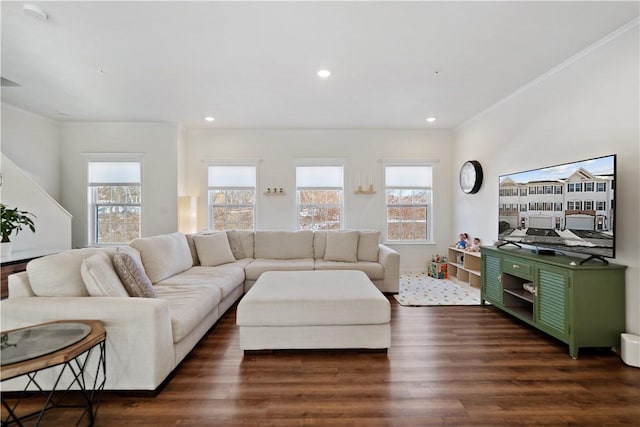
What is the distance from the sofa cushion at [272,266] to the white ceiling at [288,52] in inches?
90.7

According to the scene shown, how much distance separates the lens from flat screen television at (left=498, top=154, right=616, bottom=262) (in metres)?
2.48

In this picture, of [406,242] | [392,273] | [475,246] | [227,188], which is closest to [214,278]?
[392,273]

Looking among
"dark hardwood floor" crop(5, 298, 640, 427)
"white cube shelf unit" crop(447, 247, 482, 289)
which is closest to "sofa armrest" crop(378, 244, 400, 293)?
"white cube shelf unit" crop(447, 247, 482, 289)

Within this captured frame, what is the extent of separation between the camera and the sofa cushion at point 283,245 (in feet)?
15.9

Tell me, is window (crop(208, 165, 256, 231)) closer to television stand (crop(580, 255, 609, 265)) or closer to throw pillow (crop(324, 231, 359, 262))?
throw pillow (crop(324, 231, 359, 262))

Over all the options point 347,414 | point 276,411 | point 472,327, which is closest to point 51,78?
point 276,411

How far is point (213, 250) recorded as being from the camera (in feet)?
14.2

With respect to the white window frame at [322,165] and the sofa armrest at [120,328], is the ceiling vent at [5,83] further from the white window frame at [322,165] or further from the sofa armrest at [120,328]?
the white window frame at [322,165]

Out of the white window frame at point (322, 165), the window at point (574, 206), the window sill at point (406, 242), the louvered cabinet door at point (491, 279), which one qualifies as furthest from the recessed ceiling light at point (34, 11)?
the window sill at point (406, 242)

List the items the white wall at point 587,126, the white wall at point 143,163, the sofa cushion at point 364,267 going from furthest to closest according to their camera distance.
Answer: the white wall at point 143,163, the sofa cushion at point 364,267, the white wall at point 587,126

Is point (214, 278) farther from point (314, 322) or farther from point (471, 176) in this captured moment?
point (471, 176)

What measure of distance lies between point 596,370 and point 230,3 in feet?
12.7

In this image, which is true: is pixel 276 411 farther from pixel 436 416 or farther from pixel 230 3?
pixel 230 3

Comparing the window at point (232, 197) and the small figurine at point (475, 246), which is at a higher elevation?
the window at point (232, 197)
